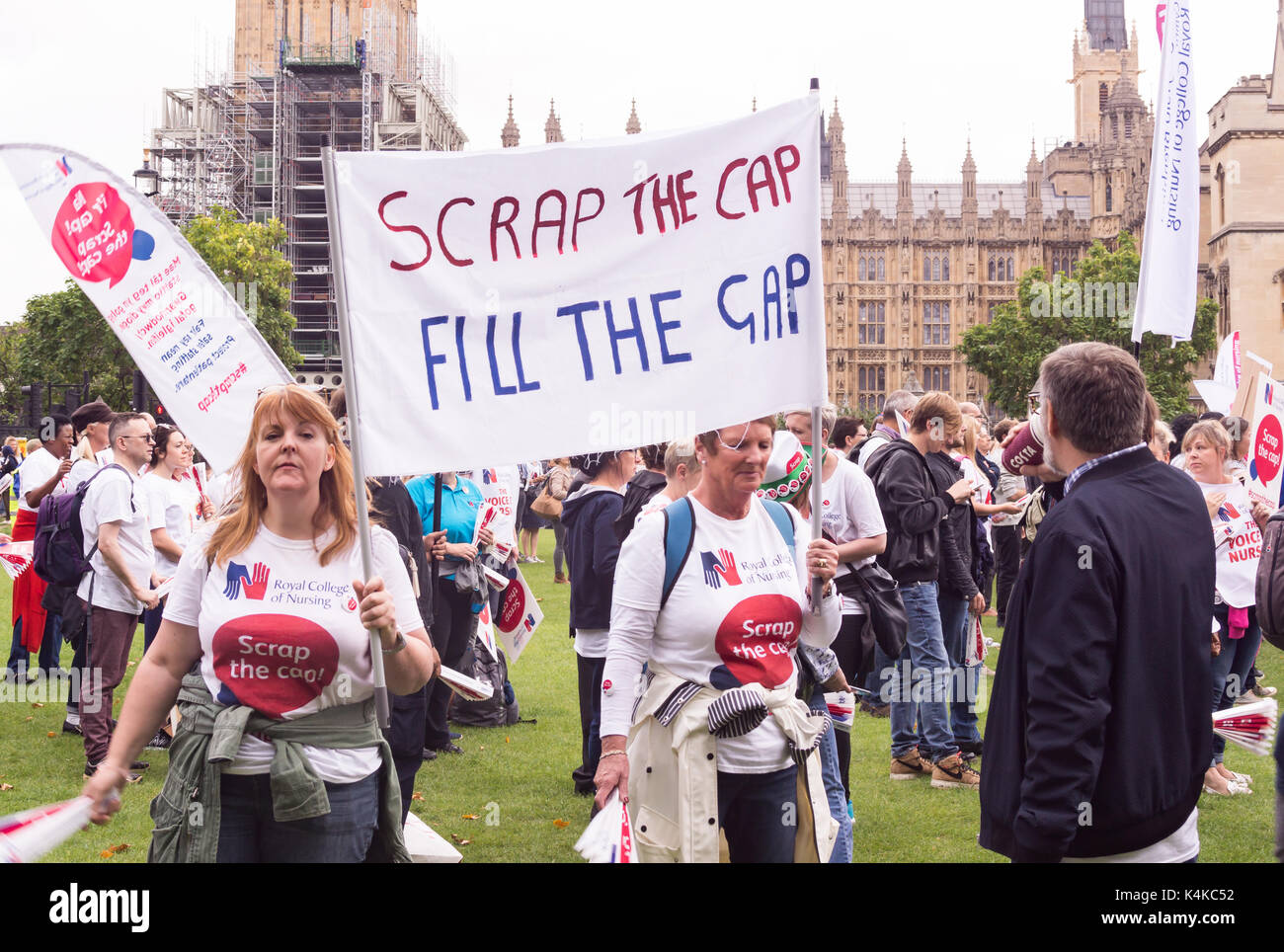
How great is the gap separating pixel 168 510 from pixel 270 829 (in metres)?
4.79

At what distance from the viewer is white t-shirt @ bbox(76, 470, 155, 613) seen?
7145mm

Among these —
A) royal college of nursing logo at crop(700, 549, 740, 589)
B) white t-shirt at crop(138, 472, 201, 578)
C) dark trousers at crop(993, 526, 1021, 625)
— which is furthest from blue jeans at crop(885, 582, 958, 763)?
dark trousers at crop(993, 526, 1021, 625)

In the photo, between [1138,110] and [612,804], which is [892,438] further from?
[1138,110]

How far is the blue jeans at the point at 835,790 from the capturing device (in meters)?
4.70

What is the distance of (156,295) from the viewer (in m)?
4.89

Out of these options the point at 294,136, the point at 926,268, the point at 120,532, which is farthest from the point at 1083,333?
the point at 120,532

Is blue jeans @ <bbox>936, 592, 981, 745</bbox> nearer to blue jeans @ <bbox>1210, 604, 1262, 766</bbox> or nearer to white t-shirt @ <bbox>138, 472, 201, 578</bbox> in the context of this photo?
blue jeans @ <bbox>1210, 604, 1262, 766</bbox>

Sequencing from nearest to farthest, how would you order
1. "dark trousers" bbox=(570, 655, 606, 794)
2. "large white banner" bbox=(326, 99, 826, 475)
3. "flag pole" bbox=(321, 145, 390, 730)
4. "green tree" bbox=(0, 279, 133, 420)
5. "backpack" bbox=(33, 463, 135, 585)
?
"flag pole" bbox=(321, 145, 390, 730), "large white banner" bbox=(326, 99, 826, 475), "dark trousers" bbox=(570, 655, 606, 794), "backpack" bbox=(33, 463, 135, 585), "green tree" bbox=(0, 279, 133, 420)

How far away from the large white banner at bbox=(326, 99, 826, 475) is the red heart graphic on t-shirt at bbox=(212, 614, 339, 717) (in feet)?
1.57

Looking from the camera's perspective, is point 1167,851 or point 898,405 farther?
Answer: point 898,405

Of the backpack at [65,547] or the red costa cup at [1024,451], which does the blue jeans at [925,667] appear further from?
the backpack at [65,547]

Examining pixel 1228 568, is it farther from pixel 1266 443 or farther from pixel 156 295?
pixel 156 295
